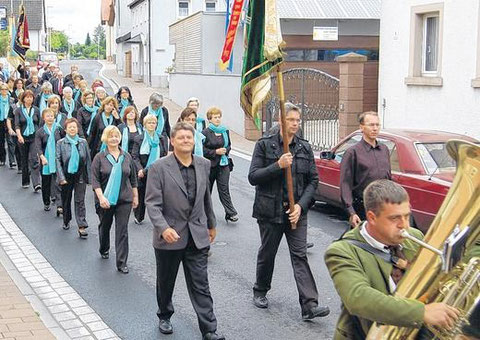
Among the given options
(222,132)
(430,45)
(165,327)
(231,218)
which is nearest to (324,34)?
(430,45)

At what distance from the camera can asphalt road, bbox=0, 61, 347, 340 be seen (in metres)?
7.32

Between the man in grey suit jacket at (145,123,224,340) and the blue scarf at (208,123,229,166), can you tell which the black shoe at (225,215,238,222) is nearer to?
the blue scarf at (208,123,229,166)

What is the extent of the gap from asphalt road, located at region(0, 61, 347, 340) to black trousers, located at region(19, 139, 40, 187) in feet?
4.53

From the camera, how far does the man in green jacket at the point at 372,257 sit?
356 cm

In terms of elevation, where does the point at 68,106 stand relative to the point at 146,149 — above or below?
above

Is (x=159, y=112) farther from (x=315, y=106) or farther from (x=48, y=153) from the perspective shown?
(x=315, y=106)

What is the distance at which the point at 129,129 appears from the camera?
11.8m

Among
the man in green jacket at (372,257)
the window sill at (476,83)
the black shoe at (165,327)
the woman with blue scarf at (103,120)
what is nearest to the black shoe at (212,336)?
the black shoe at (165,327)

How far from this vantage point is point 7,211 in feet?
42.6

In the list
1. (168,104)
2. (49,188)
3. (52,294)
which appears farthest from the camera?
(168,104)

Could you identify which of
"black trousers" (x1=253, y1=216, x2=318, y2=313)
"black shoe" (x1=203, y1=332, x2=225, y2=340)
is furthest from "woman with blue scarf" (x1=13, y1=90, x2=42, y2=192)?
"black shoe" (x1=203, y1=332, x2=225, y2=340)

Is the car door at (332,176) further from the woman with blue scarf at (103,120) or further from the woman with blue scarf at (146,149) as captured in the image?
the woman with blue scarf at (103,120)

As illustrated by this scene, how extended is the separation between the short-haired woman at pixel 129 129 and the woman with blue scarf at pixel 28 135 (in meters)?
3.38

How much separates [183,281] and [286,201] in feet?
6.82
